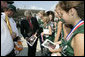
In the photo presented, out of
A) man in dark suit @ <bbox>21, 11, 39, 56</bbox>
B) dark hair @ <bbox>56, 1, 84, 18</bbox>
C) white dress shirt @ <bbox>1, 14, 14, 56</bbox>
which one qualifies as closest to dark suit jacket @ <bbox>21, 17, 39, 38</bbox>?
man in dark suit @ <bbox>21, 11, 39, 56</bbox>

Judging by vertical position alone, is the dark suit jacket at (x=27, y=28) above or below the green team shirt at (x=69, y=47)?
below

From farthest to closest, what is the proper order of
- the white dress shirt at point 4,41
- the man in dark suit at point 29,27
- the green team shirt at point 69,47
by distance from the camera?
1. the man in dark suit at point 29,27
2. the white dress shirt at point 4,41
3. the green team shirt at point 69,47

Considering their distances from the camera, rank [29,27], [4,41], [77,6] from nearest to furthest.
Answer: [77,6] → [4,41] → [29,27]

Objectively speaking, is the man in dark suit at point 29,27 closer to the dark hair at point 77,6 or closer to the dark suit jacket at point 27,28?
the dark suit jacket at point 27,28

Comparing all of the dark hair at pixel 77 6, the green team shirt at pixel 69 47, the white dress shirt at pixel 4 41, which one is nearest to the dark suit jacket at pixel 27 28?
the white dress shirt at pixel 4 41

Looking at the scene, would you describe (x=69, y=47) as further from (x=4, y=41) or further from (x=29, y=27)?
(x=29, y=27)

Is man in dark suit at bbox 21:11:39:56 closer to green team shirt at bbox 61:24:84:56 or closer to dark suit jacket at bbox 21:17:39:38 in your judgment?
dark suit jacket at bbox 21:17:39:38

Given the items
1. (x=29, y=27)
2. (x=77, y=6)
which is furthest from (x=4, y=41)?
(x=29, y=27)

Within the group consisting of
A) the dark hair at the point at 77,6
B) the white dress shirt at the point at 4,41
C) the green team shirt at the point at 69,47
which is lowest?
the white dress shirt at the point at 4,41

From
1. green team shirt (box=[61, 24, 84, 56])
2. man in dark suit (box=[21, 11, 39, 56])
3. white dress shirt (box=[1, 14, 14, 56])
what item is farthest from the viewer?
man in dark suit (box=[21, 11, 39, 56])

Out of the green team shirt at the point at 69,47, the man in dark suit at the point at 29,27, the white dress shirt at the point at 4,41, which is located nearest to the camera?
the green team shirt at the point at 69,47

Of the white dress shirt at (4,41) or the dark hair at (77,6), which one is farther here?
the white dress shirt at (4,41)

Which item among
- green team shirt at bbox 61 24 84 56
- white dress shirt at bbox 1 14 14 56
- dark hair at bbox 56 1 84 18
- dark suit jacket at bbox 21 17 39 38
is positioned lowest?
dark suit jacket at bbox 21 17 39 38

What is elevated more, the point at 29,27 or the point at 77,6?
the point at 77,6
